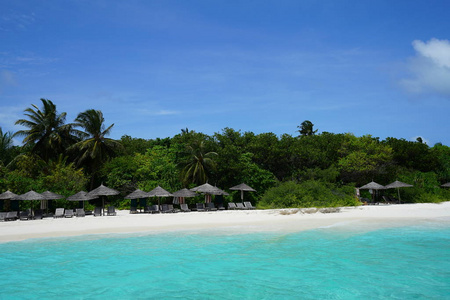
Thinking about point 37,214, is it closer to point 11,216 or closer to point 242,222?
point 11,216

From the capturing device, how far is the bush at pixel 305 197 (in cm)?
2286

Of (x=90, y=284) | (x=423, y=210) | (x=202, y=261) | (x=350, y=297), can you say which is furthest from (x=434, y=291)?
(x=423, y=210)

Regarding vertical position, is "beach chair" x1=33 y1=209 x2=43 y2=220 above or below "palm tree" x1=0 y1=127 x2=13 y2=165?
below

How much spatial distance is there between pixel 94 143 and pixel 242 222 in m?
19.2

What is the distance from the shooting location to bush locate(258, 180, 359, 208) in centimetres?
2286

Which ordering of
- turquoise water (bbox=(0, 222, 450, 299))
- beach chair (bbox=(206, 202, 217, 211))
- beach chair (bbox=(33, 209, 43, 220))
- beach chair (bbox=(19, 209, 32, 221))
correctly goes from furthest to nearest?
1. beach chair (bbox=(206, 202, 217, 211))
2. beach chair (bbox=(33, 209, 43, 220))
3. beach chair (bbox=(19, 209, 32, 221))
4. turquoise water (bbox=(0, 222, 450, 299))

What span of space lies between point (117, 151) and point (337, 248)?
25756 millimetres

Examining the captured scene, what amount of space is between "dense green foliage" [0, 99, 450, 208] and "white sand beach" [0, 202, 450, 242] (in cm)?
349

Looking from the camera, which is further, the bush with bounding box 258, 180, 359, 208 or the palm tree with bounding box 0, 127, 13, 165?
the palm tree with bounding box 0, 127, 13, 165

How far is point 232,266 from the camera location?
9.83 meters

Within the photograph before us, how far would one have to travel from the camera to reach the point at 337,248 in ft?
39.3

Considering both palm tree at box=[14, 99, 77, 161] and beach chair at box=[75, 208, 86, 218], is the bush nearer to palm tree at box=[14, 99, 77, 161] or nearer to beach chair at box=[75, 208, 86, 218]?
beach chair at box=[75, 208, 86, 218]

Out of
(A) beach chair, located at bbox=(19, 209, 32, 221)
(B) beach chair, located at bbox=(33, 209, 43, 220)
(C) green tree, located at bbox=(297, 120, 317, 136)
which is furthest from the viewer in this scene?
(C) green tree, located at bbox=(297, 120, 317, 136)

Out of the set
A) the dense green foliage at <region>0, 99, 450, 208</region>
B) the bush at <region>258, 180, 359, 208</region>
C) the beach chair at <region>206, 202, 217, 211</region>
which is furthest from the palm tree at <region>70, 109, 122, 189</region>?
the bush at <region>258, 180, 359, 208</region>
